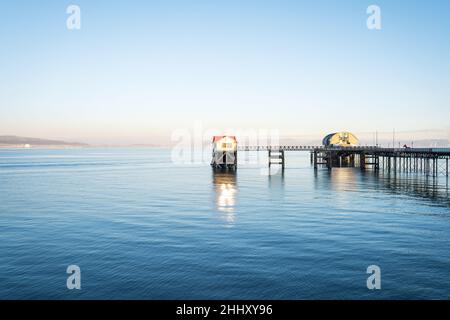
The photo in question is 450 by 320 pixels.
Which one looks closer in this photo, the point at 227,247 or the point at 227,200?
the point at 227,247

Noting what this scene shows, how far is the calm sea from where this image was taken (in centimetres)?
2092

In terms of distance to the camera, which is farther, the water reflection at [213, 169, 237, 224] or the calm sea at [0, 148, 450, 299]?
the water reflection at [213, 169, 237, 224]

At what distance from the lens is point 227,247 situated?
2903 centimetres

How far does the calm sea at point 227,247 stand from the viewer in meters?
20.9

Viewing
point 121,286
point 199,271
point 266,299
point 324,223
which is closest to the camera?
point 266,299

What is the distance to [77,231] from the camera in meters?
34.8

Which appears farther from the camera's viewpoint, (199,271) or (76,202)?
(76,202)

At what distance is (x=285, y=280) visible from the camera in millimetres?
21953

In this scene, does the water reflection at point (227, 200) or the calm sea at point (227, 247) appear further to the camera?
the water reflection at point (227, 200)

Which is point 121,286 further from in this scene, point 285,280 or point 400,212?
point 400,212
